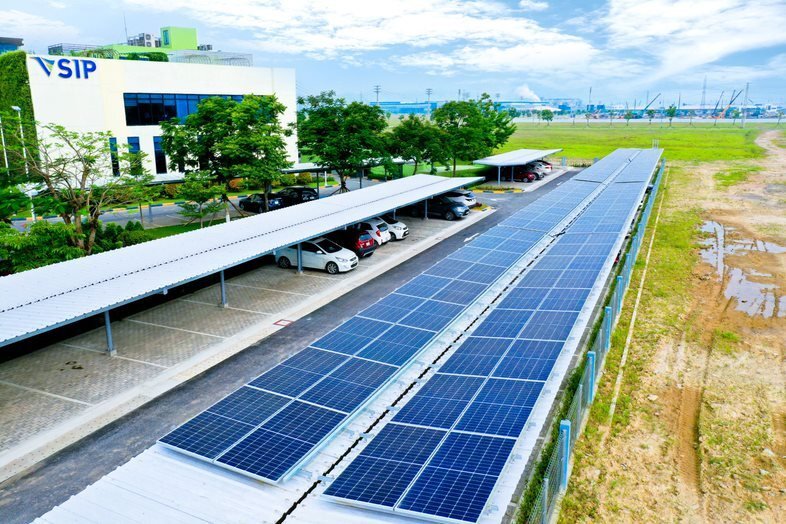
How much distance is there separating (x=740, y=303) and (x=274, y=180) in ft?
87.9

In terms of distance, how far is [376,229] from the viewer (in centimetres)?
3244

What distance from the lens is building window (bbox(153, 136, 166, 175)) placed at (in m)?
49.5

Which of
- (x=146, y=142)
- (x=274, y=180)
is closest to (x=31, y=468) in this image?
(x=274, y=180)

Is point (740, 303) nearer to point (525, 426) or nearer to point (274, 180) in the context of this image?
point (525, 426)

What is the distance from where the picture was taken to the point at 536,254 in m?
23.5

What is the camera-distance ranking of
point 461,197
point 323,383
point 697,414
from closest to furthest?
point 323,383, point 697,414, point 461,197

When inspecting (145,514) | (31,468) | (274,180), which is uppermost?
(274,180)

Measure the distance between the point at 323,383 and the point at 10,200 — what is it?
21995 mm

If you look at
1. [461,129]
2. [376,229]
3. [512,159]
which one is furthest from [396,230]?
[512,159]

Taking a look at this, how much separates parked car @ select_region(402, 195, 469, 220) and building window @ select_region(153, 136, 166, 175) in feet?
79.3

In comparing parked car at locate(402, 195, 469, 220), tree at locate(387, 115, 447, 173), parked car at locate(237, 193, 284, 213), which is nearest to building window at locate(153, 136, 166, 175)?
parked car at locate(237, 193, 284, 213)

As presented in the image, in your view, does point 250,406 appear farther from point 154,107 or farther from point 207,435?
point 154,107

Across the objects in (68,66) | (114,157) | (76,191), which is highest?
(68,66)

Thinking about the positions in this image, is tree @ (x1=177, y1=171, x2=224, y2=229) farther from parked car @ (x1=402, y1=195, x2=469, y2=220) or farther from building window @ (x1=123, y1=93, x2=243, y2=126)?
building window @ (x1=123, y1=93, x2=243, y2=126)
